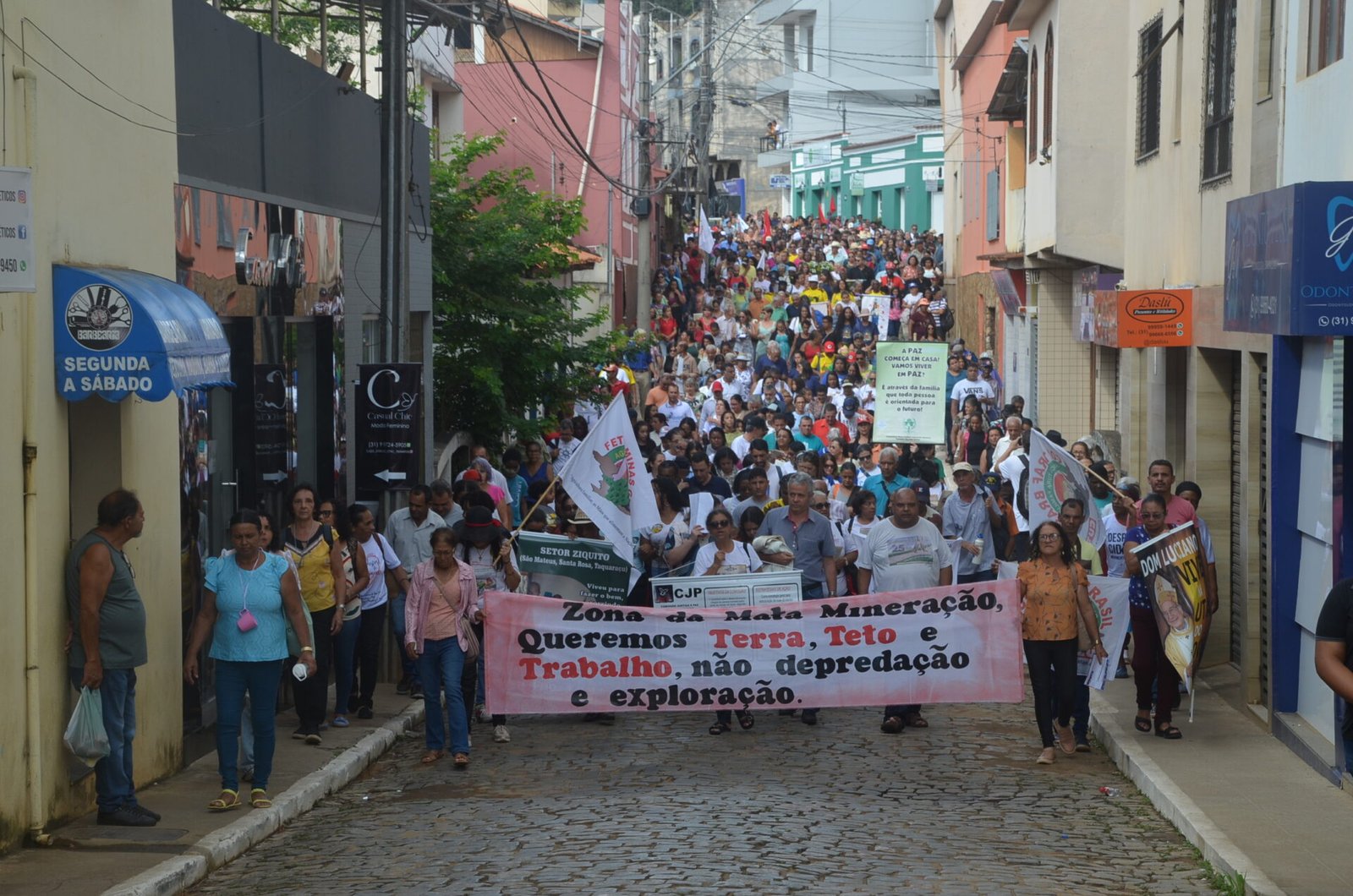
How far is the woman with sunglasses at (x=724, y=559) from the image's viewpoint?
12508 mm

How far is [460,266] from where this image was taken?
2212 centimetres

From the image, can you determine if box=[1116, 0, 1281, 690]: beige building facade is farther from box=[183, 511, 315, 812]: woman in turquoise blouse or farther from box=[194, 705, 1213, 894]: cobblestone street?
box=[183, 511, 315, 812]: woman in turquoise blouse

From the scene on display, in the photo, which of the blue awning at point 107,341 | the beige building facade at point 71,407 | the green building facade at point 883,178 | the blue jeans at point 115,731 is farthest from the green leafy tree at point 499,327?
the green building facade at point 883,178

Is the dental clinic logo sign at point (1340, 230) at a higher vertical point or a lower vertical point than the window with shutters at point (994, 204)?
lower

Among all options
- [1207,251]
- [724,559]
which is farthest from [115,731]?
[1207,251]

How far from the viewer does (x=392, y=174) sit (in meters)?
15.4

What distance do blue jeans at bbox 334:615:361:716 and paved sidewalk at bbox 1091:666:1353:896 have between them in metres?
5.29

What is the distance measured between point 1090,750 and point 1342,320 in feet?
11.4

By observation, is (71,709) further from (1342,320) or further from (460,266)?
(460,266)

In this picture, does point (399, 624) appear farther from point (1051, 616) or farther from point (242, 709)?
point (1051, 616)

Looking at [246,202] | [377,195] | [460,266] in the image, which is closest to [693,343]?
[460,266]

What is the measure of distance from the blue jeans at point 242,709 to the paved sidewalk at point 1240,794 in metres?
5.05

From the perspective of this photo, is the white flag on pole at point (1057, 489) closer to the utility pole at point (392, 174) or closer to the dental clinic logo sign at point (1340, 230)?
the dental clinic logo sign at point (1340, 230)

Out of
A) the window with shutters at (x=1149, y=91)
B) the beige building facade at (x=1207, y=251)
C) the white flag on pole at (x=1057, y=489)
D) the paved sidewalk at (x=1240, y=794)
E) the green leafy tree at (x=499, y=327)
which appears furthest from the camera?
the green leafy tree at (x=499, y=327)
